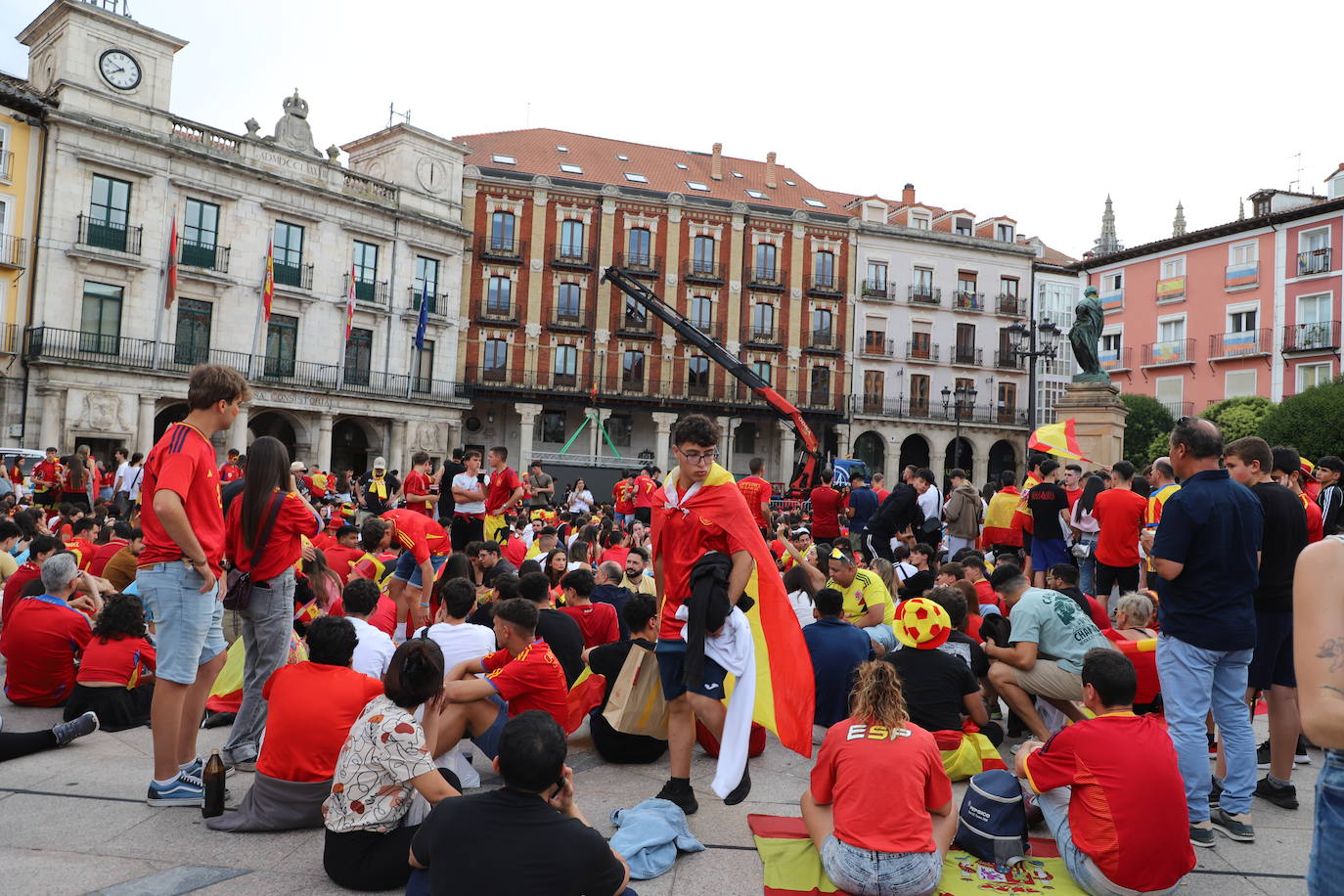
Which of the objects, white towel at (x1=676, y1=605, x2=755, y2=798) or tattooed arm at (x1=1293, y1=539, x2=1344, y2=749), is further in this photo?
white towel at (x1=676, y1=605, x2=755, y2=798)

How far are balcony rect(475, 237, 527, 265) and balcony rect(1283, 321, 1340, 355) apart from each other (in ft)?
106

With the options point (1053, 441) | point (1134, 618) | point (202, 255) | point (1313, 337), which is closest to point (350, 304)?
point (202, 255)

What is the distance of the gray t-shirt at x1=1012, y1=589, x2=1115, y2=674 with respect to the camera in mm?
5797

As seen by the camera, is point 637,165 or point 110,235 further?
point 637,165

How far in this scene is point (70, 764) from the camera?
5336mm

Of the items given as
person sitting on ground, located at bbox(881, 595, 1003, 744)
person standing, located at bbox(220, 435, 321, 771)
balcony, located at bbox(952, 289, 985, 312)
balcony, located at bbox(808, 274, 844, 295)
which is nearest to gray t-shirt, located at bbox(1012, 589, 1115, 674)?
person sitting on ground, located at bbox(881, 595, 1003, 744)

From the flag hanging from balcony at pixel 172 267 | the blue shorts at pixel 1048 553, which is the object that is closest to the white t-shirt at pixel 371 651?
the blue shorts at pixel 1048 553

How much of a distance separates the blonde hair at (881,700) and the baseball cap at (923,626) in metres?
1.42

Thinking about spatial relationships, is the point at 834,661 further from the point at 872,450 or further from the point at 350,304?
the point at 872,450

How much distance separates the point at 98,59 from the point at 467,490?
25097mm

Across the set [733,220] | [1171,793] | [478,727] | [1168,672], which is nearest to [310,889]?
[478,727]

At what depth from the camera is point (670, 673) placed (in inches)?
192

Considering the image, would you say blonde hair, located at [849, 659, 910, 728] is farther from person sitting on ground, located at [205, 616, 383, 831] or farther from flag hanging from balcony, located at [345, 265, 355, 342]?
flag hanging from balcony, located at [345, 265, 355, 342]

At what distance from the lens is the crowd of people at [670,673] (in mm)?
3742
